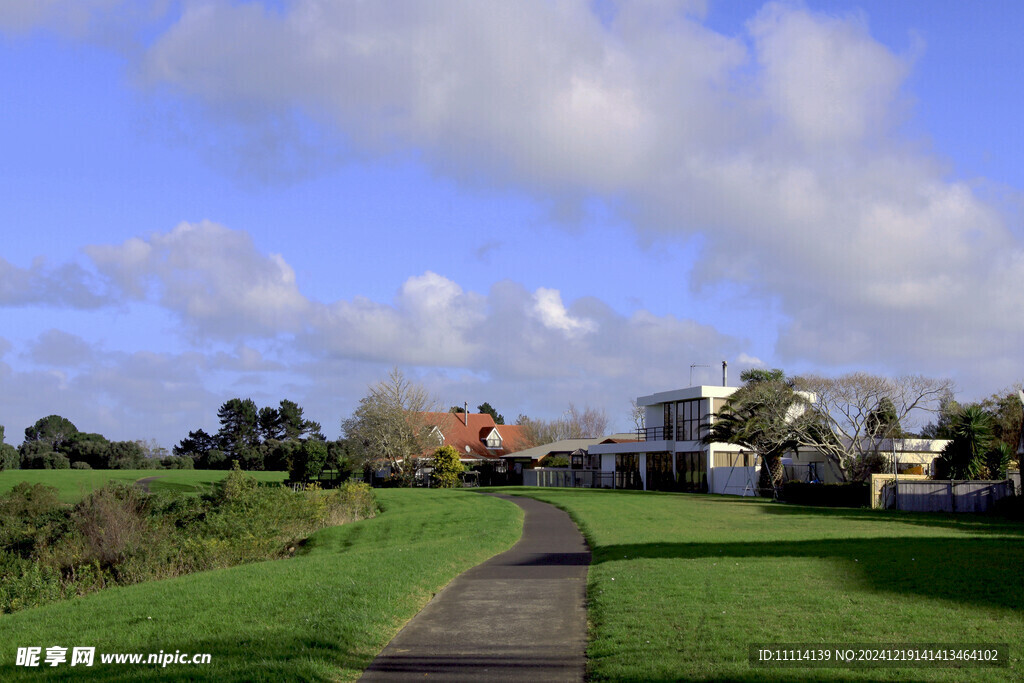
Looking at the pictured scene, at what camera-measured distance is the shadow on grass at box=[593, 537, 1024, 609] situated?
11430mm

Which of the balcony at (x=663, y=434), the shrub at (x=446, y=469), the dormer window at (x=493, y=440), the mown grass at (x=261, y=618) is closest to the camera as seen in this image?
the mown grass at (x=261, y=618)

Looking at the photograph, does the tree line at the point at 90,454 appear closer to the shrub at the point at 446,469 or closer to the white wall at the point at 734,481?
the shrub at the point at 446,469

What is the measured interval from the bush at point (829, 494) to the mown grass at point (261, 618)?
22.5 m

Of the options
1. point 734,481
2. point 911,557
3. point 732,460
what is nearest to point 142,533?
point 911,557

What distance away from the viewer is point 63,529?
92.0 ft

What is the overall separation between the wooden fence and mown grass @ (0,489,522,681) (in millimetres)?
20914

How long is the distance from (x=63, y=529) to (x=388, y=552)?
52.6 ft

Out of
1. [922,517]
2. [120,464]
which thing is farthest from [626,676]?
[120,464]

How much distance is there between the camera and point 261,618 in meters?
10.4

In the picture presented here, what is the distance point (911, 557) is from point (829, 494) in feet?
75.9

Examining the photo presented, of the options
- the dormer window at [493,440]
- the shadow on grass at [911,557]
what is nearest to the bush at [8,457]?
the dormer window at [493,440]

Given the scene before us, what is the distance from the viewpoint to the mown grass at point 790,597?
7816mm

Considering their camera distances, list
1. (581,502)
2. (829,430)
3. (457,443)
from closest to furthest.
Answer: (581,502) < (829,430) < (457,443)

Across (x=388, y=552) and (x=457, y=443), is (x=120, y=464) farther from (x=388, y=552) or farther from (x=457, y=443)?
(x=388, y=552)
